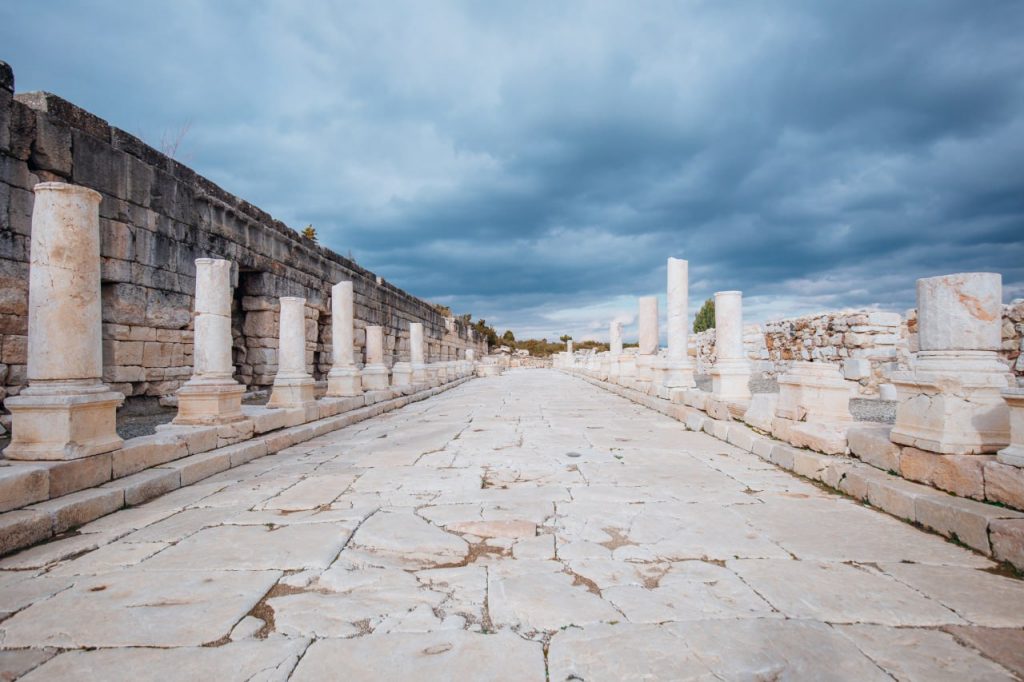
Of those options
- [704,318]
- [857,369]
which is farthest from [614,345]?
[704,318]

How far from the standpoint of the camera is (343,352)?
10.3m

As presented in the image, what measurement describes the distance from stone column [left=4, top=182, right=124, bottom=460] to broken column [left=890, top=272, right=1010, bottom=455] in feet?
20.7

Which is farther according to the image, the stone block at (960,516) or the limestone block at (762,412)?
the limestone block at (762,412)

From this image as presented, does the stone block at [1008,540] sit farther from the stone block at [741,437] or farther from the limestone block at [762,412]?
the limestone block at [762,412]

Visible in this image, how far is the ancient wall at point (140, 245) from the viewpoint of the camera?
588 cm

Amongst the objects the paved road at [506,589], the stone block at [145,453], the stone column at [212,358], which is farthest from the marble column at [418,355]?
the paved road at [506,589]

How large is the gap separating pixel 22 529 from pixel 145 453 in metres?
1.55

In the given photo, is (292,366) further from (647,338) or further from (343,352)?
(647,338)

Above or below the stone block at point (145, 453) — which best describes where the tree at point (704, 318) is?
above

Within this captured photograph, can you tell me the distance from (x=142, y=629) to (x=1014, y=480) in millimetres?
4646

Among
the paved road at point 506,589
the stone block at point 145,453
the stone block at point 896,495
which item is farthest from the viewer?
the stone block at point 145,453

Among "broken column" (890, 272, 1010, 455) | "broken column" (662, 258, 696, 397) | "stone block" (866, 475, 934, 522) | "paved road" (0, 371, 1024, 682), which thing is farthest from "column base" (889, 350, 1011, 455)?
"broken column" (662, 258, 696, 397)

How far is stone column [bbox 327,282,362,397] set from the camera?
9953 mm

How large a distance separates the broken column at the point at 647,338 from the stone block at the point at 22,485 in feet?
36.3
